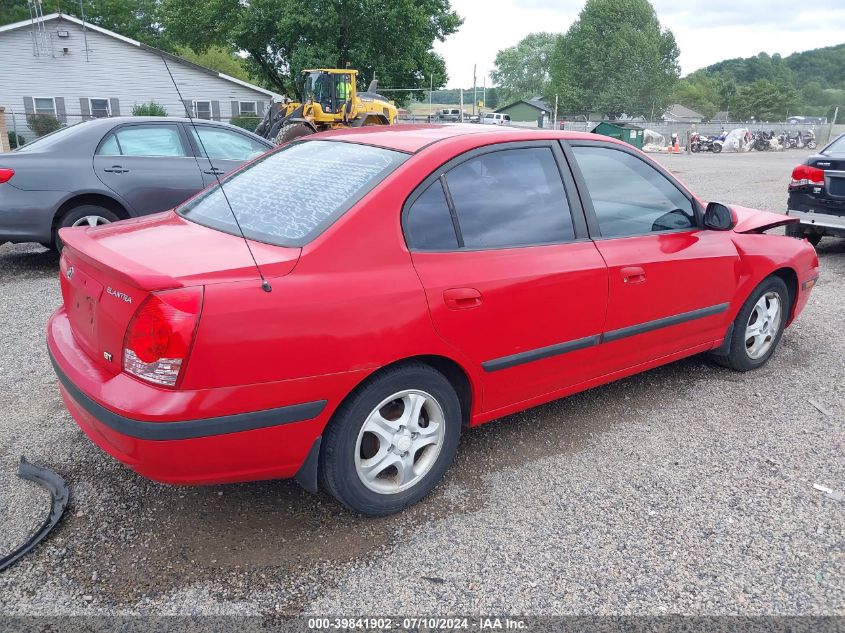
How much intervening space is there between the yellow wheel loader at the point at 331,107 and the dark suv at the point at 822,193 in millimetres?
14797

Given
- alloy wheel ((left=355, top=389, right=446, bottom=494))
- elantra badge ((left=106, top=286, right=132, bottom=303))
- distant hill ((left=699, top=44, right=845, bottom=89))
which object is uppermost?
distant hill ((left=699, top=44, right=845, bottom=89))

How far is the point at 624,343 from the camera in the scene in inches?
140

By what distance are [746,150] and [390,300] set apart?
43.1m

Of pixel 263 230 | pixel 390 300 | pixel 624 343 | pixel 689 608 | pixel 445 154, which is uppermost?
pixel 445 154

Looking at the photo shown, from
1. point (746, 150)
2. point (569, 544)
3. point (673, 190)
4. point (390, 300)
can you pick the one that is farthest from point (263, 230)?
point (746, 150)

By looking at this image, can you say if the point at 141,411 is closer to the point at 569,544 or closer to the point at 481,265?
the point at 481,265

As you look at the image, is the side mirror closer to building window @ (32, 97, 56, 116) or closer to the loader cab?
the loader cab

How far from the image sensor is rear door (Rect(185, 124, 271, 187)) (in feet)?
24.4

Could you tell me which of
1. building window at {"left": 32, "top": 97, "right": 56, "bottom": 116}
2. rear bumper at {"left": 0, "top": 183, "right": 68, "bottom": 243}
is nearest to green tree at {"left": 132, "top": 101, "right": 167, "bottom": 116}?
building window at {"left": 32, "top": 97, "right": 56, "bottom": 116}

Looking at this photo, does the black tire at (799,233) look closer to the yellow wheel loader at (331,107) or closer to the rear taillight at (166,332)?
the rear taillight at (166,332)

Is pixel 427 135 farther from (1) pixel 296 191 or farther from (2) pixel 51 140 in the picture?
(2) pixel 51 140

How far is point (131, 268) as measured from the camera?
7.98 feet

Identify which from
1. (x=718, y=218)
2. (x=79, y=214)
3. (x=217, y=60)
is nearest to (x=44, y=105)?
(x=79, y=214)

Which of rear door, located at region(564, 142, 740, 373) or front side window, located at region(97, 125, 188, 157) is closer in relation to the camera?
rear door, located at region(564, 142, 740, 373)
